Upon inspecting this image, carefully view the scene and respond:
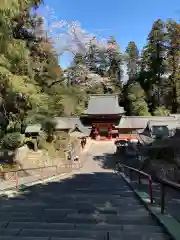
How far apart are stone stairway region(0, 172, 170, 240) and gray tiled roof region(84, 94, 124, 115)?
Result: 37.7 metres

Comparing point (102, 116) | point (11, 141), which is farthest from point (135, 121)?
point (11, 141)

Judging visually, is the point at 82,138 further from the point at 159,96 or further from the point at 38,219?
the point at 38,219

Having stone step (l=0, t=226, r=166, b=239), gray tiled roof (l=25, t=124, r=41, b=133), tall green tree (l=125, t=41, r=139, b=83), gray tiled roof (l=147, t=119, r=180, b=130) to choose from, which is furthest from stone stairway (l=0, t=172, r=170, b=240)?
tall green tree (l=125, t=41, r=139, b=83)

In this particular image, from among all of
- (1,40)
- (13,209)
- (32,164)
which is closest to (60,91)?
(32,164)

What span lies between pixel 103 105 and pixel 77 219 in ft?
137

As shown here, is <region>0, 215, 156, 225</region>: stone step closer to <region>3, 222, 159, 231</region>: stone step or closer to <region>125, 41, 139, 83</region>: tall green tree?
<region>3, 222, 159, 231</region>: stone step

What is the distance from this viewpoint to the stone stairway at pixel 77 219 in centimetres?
432

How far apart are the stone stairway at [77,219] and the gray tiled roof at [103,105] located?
1485 inches

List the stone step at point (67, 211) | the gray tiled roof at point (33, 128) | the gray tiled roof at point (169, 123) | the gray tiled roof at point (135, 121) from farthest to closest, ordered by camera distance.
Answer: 1. the gray tiled roof at point (135, 121)
2. the gray tiled roof at point (169, 123)
3. the gray tiled roof at point (33, 128)
4. the stone step at point (67, 211)

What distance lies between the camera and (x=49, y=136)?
29219 millimetres

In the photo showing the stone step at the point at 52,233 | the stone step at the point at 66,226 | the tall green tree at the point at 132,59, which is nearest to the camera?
the stone step at the point at 52,233

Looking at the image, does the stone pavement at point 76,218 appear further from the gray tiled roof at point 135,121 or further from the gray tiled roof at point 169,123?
the gray tiled roof at point 135,121

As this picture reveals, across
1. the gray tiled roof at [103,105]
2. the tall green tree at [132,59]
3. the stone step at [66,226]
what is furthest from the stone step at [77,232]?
the tall green tree at [132,59]

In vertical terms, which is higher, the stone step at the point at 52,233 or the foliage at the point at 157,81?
the foliage at the point at 157,81
